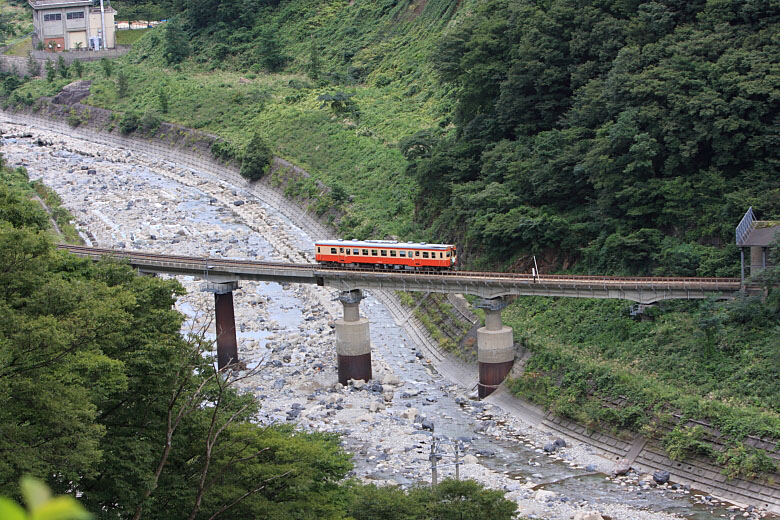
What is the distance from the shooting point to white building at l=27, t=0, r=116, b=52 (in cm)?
15650

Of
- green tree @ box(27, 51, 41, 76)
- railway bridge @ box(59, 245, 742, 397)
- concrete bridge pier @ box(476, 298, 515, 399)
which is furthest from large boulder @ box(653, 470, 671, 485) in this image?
green tree @ box(27, 51, 41, 76)

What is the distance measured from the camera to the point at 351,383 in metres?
58.2

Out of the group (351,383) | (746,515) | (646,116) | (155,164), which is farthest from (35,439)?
(155,164)

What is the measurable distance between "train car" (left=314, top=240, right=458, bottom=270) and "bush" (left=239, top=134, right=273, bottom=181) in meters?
50.1

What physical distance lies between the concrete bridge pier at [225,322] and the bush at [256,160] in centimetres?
4817

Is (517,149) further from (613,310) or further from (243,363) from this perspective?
(243,363)

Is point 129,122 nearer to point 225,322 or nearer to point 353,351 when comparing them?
point 225,322

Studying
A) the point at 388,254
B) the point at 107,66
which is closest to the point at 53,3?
the point at 107,66

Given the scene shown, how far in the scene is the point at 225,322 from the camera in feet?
203

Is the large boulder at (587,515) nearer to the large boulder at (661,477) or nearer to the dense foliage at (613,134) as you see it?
the large boulder at (661,477)

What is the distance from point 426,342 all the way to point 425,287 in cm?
831

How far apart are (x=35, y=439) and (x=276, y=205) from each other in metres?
78.1

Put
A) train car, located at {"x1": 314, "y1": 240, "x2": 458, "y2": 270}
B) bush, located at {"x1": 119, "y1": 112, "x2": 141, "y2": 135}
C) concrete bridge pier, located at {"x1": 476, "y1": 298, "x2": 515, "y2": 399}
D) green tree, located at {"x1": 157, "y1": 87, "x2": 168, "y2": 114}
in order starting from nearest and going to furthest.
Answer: concrete bridge pier, located at {"x1": 476, "y1": 298, "x2": 515, "y2": 399}
train car, located at {"x1": 314, "y1": 240, "x2": 458, "y2": 270}
bush, located at {"x1": 119, "y1": 112, "x2": 141, "y2": 135}
green tree, located at {"x1": 157, "y1": 87, "x2": 168, "y2": 114}

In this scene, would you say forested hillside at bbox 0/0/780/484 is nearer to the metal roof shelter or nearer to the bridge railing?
the bridge railing
